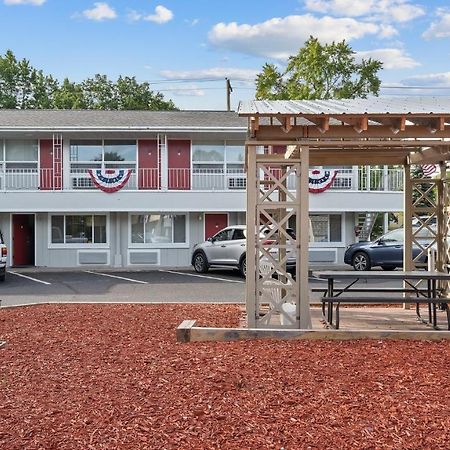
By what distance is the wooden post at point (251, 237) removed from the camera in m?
8.17

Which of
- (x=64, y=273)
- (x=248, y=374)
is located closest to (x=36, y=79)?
(x=64, y=273)

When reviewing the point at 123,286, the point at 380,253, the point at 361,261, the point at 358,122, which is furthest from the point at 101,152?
the point at 358,122

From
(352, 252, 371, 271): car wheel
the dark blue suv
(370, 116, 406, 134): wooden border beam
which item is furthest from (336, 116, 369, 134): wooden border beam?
(352, 252, 371, 271): car wheel

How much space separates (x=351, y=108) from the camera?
8273 mm

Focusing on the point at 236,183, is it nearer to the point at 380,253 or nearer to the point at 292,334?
the point at 380,253

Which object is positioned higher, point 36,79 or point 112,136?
point 36,79

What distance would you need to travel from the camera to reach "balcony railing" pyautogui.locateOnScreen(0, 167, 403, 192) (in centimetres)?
2416

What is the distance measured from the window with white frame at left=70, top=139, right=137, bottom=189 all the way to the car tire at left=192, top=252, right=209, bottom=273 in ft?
17.6

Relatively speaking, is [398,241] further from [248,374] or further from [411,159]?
[248,374]

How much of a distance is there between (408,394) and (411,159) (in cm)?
614

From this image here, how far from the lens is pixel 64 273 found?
21359 millimetres

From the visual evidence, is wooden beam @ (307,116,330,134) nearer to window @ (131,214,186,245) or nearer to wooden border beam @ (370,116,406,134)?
wooden border beam @ (370,116,406,134)

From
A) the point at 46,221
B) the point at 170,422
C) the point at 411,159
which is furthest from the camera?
the point at 46,221

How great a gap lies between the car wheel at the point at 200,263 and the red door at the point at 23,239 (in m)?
7.65
